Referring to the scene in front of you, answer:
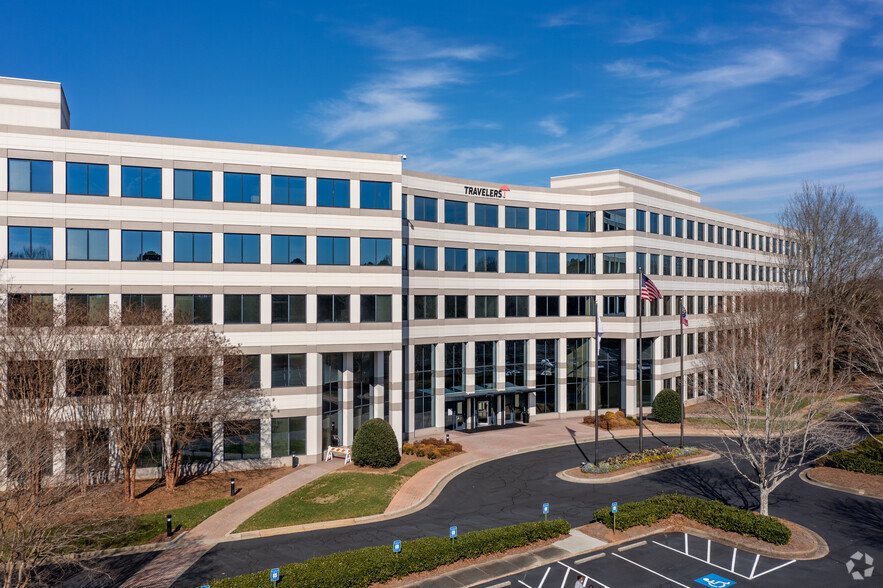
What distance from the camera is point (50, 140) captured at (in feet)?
106

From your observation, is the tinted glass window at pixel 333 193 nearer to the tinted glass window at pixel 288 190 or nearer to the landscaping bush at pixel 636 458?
the tinted glass window at pixel 288 190

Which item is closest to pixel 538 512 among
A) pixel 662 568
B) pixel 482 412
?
pixel 662 568

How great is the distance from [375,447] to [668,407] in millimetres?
27711

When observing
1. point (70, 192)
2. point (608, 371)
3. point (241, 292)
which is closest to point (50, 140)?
point (70, 192)

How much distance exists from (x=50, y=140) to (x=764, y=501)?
138 ft

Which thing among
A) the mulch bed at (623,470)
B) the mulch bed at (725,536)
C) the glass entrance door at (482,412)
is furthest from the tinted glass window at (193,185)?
the mulch bed at (725,536)

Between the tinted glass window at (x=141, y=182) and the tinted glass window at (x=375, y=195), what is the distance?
494 inches

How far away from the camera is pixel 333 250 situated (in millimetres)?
37625

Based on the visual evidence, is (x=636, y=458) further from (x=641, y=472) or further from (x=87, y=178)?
(x=87, y=178)

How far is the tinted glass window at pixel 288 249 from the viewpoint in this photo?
120 feet

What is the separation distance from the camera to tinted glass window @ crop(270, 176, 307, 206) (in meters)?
36.6

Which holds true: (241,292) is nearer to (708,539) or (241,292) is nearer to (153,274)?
(153,274)

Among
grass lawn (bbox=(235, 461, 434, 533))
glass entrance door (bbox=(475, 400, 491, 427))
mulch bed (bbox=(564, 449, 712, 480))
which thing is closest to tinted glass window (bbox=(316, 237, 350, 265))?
grass lawn (bbox=(235, 461, 434, 533))

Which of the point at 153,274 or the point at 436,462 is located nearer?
the point at 153,274
